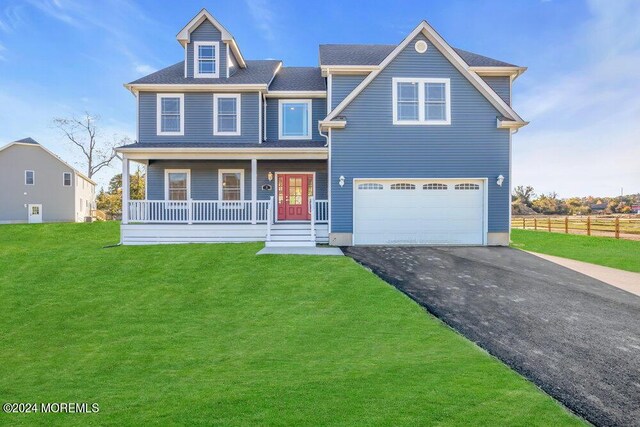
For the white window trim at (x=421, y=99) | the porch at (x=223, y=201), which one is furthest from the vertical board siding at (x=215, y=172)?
the white window trim at (x=421, y=99)

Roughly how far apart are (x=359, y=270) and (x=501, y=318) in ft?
13.0

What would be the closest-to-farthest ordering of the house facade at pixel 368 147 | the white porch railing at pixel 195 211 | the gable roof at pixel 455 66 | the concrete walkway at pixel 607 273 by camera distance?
1. the concrete walkway at pixel 607 273
2. the gable roof at pixel 455 66
3. the house facade at pixel 368 147
4. the white porch railing at pixel 195 211

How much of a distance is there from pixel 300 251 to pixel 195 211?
635 cm

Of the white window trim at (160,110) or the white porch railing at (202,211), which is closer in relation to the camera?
the white porch railing at (202,211)

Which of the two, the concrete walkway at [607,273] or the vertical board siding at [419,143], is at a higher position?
the vertical board siding at [419,143]

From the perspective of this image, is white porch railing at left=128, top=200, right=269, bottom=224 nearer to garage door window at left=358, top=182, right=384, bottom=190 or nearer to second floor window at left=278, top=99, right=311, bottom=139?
second floor window at left=278, top=99, right=311, bottom=139

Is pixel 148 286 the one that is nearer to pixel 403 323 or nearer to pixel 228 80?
pixel 403 323

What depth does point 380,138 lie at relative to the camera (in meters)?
14.4

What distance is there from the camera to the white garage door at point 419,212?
14367mm

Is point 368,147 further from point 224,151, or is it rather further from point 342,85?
point 224,151

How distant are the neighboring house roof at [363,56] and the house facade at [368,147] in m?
0.13

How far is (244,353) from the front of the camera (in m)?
5.42

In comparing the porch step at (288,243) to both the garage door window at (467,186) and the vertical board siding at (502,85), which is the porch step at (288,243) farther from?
the vertical board siding at (502,85)

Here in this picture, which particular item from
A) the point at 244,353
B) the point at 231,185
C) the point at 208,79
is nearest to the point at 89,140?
the point at 208,79
